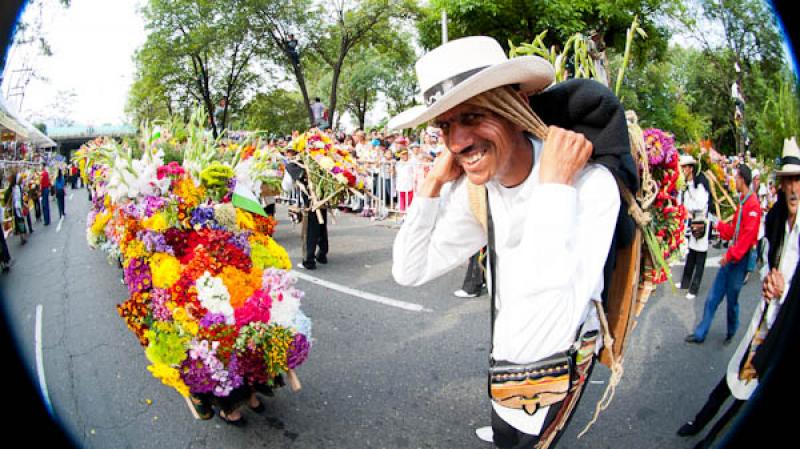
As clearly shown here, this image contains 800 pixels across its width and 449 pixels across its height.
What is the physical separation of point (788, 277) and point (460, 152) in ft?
2.20

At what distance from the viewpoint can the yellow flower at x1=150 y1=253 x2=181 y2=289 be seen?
199 cm

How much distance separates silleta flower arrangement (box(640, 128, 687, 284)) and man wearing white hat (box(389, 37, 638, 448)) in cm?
23

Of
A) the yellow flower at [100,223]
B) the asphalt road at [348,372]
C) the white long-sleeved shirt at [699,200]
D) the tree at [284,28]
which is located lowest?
the asphalt road at [348,372]

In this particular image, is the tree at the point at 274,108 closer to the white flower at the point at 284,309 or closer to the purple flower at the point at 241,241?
the purple flower at the point at 241,241

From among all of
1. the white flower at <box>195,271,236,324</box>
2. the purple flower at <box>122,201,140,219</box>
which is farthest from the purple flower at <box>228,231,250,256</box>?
the purple flower at <box>122,201,140,219</box>

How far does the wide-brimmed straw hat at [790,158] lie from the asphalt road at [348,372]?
0.64ft

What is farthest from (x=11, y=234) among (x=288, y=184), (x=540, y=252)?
(x=288, y=184)

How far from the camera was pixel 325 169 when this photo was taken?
5.62 meters

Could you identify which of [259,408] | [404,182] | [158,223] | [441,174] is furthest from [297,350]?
[404,182]

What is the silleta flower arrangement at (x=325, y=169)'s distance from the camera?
549 centimetres

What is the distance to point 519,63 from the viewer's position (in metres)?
0.94

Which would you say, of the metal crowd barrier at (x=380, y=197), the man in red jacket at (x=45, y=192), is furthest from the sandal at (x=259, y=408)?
the metal crowd barrier at (x=380, y=197)

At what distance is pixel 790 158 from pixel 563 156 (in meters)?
0.36

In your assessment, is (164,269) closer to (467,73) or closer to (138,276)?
(138,276)
